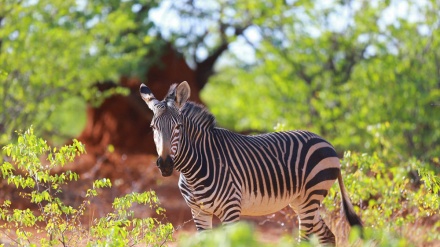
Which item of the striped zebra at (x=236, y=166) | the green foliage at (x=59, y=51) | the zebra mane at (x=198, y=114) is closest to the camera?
the striped zebra at (x=236, y=166)

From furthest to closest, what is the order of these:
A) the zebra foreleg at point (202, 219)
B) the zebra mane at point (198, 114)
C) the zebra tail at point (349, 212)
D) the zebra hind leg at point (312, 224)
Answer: the zebra tail at point (349, 212) → the zebra hind leg at point (312, 224) → the zebra foreleg at point (202, 219) → the zebra mane at point (198, 114)

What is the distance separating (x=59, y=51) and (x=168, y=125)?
928 cm

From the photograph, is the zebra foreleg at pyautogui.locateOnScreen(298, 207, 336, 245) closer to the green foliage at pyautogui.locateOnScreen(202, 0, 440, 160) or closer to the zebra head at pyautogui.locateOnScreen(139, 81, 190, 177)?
the zebra head at pyautogui.locateOnScreen(139, 81, 190, 177)

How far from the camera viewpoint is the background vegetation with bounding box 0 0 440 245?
1467 centimetres

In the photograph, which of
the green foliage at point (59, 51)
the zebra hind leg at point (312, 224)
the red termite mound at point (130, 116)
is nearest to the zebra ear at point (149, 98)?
the zebra hind leg at point (312, 224)

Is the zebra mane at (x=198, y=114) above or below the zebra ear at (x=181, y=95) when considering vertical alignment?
below

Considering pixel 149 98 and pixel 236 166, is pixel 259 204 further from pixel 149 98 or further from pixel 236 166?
pixel 149 98

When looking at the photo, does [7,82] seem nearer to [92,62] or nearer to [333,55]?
[92,62]

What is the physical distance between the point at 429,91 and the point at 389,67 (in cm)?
106

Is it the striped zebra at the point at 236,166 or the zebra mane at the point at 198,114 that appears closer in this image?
the striped zebra at the point at 236,166

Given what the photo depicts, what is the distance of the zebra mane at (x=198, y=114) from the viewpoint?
6.96m

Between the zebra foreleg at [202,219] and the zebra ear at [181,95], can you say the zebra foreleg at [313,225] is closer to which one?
the zebra foreleg at [202,219]

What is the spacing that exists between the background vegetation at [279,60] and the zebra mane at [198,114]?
628 centimetres

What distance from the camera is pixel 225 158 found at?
23.4 ft
